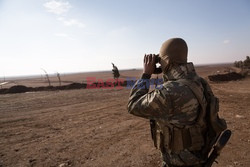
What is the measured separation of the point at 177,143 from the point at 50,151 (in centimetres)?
A: 359

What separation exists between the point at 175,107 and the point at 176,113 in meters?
0.08

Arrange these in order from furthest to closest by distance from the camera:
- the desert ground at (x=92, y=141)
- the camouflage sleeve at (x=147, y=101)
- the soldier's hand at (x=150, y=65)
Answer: the desert ground at (x=92, y=141) → the soldier's hand at (x=150, y=65) → the camouflage sleeve at (x=147, y=101)

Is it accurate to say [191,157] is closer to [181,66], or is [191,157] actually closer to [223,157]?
[181,66]

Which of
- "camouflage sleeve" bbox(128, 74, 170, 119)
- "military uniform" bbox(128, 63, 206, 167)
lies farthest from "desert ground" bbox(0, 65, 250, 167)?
Answer: "camouflage sleeve" bbox(128, 74, 170, 119)

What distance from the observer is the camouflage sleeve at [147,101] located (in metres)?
1.50

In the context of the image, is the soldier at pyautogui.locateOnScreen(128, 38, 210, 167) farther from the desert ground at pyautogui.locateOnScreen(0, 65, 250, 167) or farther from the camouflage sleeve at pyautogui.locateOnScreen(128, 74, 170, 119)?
the desert ground at pyautogui.locateOnScreen(0, 65, 250, 167)

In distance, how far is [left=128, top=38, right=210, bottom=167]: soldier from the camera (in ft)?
4.97

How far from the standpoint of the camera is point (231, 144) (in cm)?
403

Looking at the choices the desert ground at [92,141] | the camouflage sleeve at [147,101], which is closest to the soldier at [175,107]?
the camouflage sleeve at [147,101]

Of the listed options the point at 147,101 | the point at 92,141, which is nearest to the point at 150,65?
the point at 147,101

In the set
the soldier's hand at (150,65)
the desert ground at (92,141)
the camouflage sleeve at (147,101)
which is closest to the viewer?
the camouflage sleeve at (147,101)

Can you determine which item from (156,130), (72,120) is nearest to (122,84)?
(72,120)

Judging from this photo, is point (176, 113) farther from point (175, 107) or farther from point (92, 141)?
point (92, 141)

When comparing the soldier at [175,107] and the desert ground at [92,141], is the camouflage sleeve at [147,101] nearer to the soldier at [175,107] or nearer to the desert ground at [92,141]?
the soldier at [175,107]
